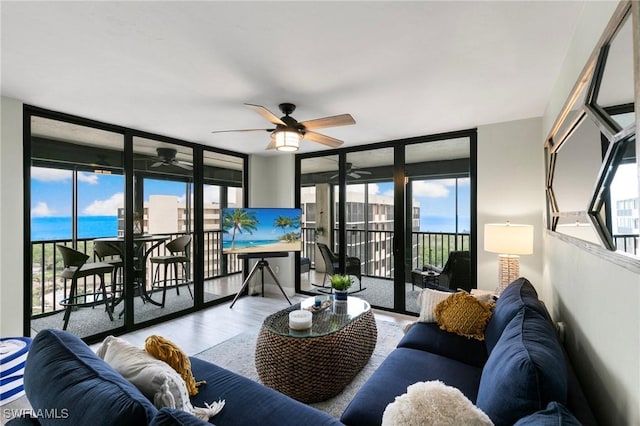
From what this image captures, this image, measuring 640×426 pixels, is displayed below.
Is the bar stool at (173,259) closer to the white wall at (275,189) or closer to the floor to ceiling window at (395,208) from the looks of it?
the white wall at (275,189)

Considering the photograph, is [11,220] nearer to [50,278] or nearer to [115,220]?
[115,220]

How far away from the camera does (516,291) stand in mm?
1946

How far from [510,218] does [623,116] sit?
2.65 metres

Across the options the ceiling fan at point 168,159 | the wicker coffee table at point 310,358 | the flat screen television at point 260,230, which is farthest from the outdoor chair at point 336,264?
the ceiling fan at point 168,159

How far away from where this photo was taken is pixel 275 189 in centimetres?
531

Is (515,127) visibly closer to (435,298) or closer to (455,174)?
(455,174)

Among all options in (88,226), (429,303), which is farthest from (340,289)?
(88,226)

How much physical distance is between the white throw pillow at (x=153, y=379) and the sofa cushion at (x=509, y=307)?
159cm

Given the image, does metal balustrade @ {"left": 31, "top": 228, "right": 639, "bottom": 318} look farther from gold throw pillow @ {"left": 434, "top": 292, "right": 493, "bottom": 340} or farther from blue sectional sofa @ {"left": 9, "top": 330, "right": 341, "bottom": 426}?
blue sectional sofa @ {"left": 9, "top": 330, "right": 341, "bottom": 426}

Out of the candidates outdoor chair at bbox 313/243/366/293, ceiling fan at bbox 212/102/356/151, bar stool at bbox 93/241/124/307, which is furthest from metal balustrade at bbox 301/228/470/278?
bar stool at bbox 93/241/124/307

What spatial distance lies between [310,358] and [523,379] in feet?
4.70

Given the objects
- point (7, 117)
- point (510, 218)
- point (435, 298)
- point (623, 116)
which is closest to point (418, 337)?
point (435, 298)

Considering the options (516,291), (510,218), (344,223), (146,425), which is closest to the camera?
(146,425)

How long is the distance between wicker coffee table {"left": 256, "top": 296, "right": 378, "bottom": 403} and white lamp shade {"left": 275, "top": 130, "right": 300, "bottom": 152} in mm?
1552
